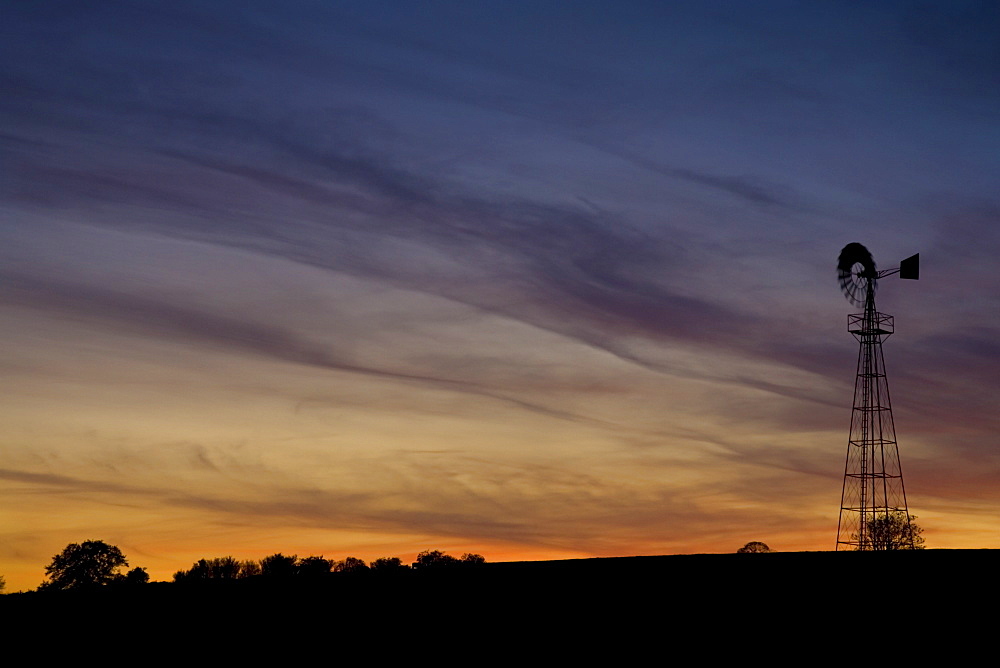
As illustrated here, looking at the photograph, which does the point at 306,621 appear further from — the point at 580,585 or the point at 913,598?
the point at 913,598

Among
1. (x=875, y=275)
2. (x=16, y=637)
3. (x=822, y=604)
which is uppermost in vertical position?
(x=875, y=275)

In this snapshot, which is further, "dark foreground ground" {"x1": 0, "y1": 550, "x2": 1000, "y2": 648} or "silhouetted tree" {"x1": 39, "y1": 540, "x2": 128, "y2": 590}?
"silhouetted tree" {"x1": 39, "y1": 540, "x2": 128, "y2": 590}

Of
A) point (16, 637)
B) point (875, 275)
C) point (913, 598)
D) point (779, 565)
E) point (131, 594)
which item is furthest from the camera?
point (875, 275)

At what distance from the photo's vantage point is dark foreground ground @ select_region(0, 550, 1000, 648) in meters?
33.8

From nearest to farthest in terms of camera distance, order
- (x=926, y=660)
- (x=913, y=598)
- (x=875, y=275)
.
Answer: (x=926, y=660) < (x=913, y=598) < (x=875, y=275)

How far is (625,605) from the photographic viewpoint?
128 feet

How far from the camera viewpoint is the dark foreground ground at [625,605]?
3378 centimetres

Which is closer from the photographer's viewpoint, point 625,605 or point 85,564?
point 625,605

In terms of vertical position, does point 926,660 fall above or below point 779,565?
below

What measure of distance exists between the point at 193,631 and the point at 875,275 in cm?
6440

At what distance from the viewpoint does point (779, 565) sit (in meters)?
41.5

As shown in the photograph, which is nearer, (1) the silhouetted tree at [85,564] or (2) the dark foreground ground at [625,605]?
(2) the dark foreground ground at [625,605]

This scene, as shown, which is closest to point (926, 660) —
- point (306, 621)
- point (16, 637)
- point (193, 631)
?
point (306, 621)

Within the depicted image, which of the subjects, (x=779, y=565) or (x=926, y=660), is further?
(x=779, y=565)
